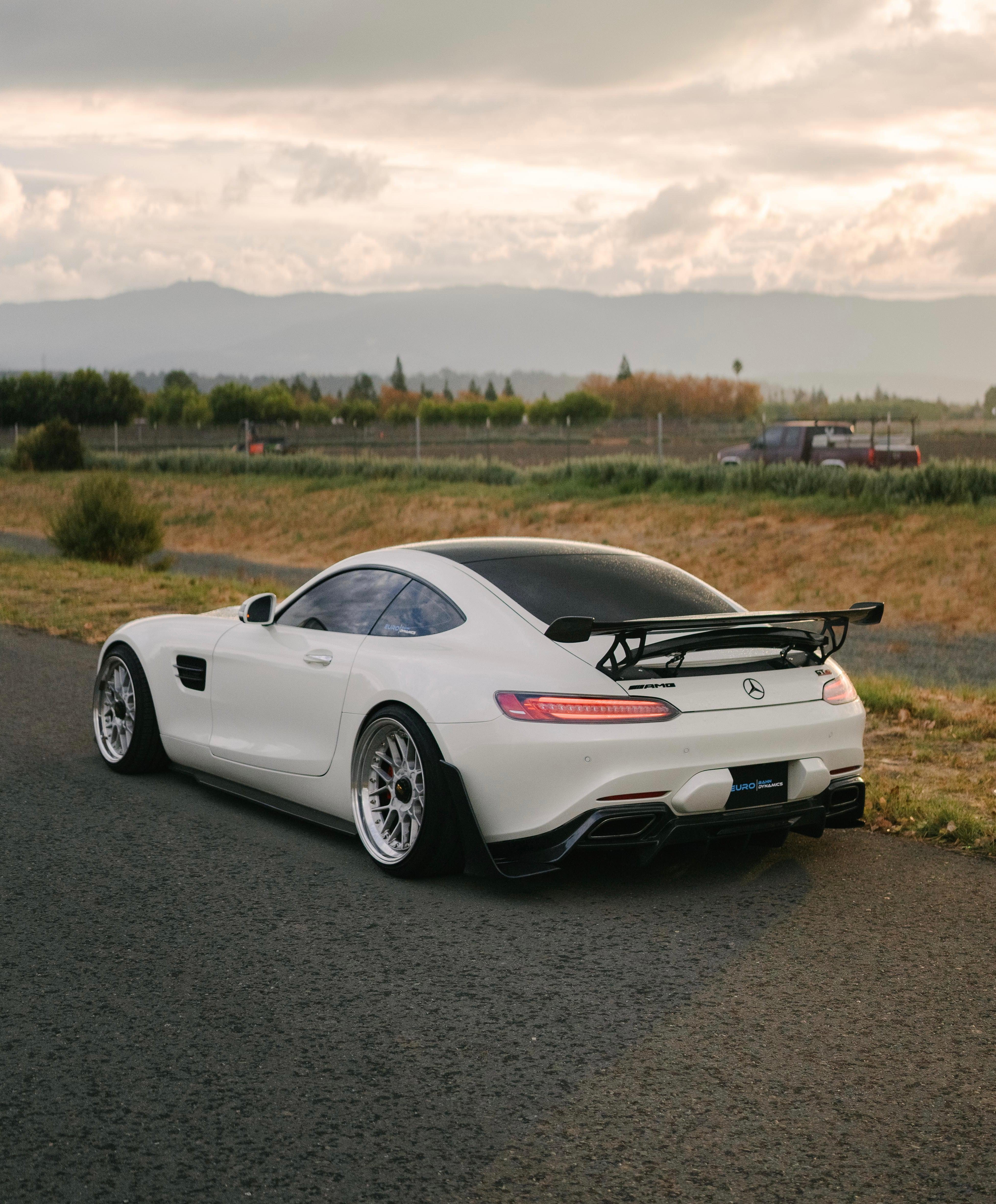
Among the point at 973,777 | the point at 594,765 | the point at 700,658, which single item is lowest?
the point at 973,777

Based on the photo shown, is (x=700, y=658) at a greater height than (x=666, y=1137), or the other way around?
(x=700, y=658)

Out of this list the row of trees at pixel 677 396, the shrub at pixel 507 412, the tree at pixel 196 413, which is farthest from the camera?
the tree at pixel 196 413

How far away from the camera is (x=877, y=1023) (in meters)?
4.13

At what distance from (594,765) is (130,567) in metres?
18.9

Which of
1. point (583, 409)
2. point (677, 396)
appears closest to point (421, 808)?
point (583, 409)

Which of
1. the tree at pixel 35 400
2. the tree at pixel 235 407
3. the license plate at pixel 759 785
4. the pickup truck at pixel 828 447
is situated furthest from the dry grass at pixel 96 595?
the tree at pixel 235 407

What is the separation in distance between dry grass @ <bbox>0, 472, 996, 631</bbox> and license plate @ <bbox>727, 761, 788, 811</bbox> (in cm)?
1371

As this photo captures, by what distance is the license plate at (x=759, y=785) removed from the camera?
17.4 ft

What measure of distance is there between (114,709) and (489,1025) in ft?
14.3

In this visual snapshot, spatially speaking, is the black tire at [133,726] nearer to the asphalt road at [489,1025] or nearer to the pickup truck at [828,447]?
the asphalt road at [489,1025]

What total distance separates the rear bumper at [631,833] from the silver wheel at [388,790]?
0.46m

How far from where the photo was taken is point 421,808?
5.54m

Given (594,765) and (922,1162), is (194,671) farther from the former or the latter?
(922,1162)

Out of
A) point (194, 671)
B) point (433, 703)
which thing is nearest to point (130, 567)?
point (194, 671)
